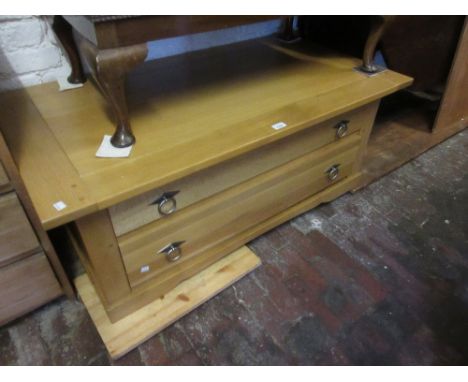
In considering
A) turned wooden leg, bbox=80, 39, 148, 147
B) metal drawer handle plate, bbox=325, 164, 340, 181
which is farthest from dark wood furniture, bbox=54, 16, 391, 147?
metal drawer handle plate, bbox=325, 164, 340, 181

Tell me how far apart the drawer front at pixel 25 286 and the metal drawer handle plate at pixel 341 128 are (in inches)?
36.1

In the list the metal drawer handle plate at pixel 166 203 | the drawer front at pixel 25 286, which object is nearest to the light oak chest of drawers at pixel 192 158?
the metal drawer handle plate at pixel 166 203

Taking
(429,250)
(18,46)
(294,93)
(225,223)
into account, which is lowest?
(429,250)

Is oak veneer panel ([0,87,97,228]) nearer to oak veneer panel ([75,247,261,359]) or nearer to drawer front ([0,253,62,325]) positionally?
drawer front ([0,253,62,325])

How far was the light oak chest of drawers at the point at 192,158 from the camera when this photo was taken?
2.53 ft

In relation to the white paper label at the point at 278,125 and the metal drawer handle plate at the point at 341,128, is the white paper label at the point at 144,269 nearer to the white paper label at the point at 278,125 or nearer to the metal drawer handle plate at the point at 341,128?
the white paper label at the point at 278,125

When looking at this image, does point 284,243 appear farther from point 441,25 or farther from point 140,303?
point 441,25

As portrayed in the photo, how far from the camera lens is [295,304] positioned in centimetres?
103

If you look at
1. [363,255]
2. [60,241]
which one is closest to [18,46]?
[60,241]

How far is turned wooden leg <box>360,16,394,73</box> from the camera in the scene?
110cm

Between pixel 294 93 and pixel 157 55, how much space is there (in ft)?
1.70

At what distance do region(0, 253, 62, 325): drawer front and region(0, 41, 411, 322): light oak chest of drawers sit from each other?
104 mm

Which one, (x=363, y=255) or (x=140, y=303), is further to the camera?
(x=363, y=255)

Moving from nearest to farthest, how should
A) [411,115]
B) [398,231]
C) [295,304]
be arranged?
[295,304]
[398,231]
[411,115]
